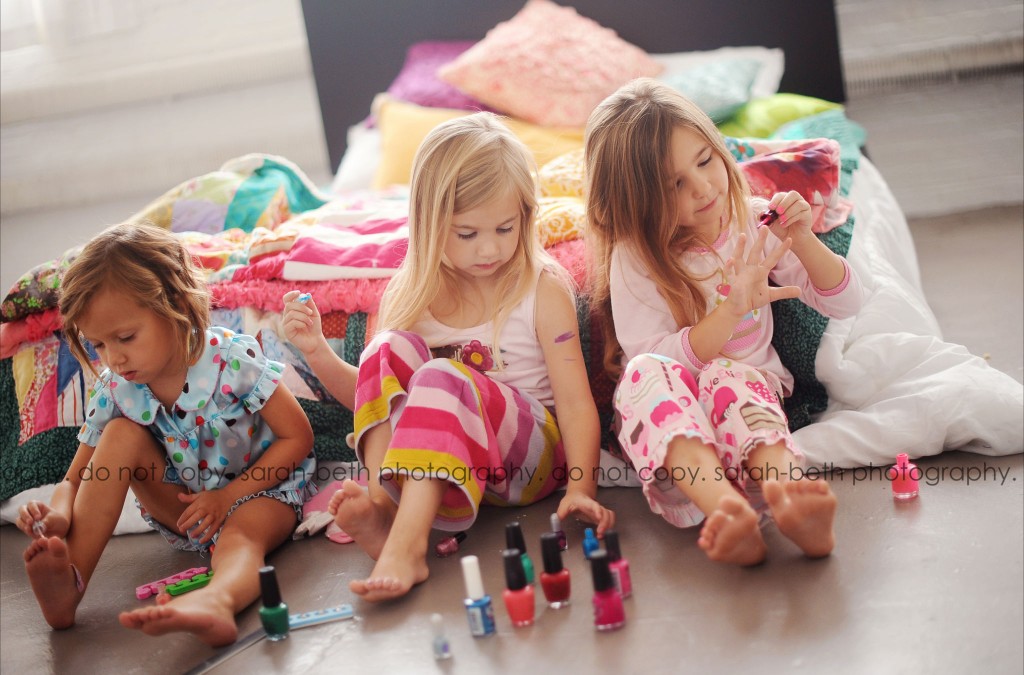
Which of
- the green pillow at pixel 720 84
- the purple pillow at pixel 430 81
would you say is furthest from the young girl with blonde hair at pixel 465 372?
the purple pillow at pixel 430 81

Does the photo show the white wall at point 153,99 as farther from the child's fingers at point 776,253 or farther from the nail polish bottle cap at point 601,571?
the nail polish bottle cap at point 601,571

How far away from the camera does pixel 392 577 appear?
1.28 meters

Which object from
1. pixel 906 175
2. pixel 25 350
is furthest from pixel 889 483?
pixel 906 175

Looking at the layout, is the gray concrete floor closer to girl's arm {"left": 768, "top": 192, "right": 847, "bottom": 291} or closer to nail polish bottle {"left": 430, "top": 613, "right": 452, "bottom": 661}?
nail polish bottle {"left": 430, "top": 613, "right": 452, "bottom": 661}

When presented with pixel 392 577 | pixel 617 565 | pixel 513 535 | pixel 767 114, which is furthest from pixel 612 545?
pixel 767 114

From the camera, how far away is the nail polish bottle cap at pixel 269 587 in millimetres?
1227

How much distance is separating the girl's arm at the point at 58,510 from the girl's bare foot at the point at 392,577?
0.46 metres

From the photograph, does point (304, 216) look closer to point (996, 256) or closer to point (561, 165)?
point (561, 165)

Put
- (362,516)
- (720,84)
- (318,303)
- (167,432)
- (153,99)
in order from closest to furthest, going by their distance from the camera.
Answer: (362,516) < (167,432) < (318,303) < (720,84) < (153,99)

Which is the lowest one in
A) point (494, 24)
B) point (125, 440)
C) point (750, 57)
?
point (125, 440)

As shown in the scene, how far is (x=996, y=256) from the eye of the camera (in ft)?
8.15

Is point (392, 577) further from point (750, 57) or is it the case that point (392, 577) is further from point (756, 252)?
point (750, 57)

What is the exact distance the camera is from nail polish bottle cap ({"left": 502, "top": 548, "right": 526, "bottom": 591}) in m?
1.15

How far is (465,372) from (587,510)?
0.25 meters
